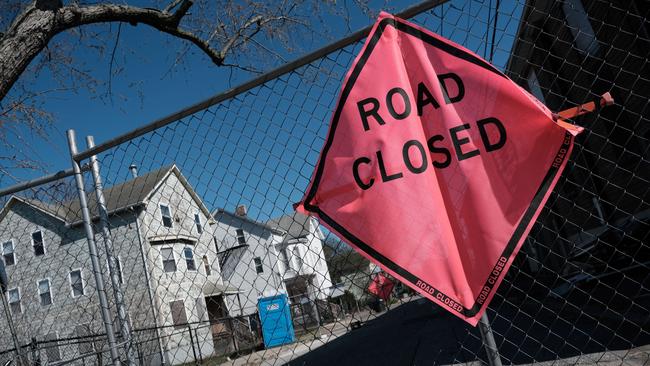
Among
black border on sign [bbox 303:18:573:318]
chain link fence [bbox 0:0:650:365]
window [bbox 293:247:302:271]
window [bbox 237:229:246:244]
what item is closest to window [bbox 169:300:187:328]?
chain link fence [bbox 0:0:650:365]

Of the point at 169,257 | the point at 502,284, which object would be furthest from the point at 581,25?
the point at 169,257

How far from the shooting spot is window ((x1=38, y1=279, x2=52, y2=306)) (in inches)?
995

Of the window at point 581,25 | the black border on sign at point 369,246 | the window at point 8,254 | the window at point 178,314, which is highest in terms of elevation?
the window at point 581,25

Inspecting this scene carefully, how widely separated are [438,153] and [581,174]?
1324cm

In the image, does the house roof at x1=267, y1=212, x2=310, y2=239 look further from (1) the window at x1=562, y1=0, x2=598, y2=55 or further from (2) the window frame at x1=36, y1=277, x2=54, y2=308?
(2) the window frame at x1=36, y1=277, x2=54, y2=308

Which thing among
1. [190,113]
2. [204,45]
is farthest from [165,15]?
[190,113]

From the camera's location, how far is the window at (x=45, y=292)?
2527cm

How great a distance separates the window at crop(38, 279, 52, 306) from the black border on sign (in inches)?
1068

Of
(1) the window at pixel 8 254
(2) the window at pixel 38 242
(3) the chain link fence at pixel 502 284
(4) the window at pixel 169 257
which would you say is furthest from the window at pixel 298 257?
(1) the window at pixel 8 254

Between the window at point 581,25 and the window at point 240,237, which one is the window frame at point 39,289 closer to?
the window at point 240,237

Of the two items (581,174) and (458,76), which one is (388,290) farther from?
(581,174)

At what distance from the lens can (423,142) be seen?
258cm

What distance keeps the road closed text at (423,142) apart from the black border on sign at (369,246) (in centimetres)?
14

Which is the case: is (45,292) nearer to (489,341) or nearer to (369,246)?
(369,246)
